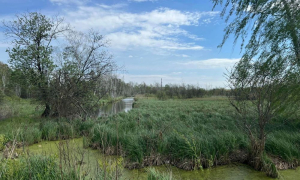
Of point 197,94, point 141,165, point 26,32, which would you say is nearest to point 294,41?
point 141,165

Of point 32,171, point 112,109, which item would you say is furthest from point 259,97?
point 32,171

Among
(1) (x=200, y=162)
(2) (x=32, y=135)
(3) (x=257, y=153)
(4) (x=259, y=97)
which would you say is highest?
(4) (x=259, y=97)

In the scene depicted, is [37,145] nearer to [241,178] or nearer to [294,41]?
[241,178]

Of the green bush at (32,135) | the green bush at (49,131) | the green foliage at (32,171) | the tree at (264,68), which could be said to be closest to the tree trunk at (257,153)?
the tree at (264,68)

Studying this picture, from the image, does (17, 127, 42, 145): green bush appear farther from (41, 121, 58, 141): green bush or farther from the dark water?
the dark water

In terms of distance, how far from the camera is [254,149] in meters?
4.64

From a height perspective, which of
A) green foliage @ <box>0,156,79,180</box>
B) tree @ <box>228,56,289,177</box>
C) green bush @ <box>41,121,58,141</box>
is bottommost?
green bush @ <box>41,121,58,141</box>

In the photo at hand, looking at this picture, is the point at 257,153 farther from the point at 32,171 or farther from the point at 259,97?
the point at 32,171

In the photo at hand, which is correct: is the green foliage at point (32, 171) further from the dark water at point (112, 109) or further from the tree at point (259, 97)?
the tree at point (259, 97)

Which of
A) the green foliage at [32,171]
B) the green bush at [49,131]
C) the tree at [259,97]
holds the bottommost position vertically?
the green bush at [49,131]

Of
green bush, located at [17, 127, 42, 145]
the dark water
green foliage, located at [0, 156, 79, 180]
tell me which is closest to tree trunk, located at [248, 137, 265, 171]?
the dark water

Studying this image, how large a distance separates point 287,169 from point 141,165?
3292 millimetres

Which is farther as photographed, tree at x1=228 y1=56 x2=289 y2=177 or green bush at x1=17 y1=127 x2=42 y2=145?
green bush at x1=17 y1=127 x2=42 y2=145

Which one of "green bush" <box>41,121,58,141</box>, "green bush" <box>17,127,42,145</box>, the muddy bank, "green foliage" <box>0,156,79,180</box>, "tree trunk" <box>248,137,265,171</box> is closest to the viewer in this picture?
"green foliage" <box>0,156,79,180</box>
